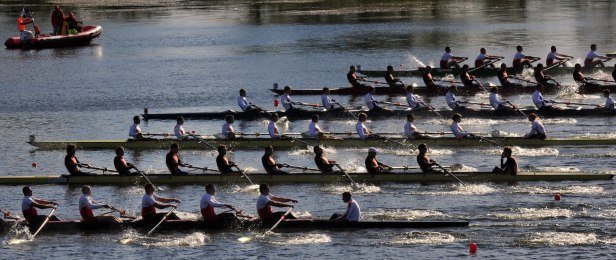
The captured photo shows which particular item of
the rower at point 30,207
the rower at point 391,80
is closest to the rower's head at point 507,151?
the rower at point 30,207

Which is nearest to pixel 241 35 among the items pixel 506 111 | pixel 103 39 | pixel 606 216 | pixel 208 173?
pixel 103 39

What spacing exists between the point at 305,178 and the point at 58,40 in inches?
1715

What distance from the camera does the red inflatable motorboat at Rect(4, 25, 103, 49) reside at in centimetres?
7475

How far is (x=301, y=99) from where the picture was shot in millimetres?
51781

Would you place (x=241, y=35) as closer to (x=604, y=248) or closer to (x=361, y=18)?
(x=361, y=18)

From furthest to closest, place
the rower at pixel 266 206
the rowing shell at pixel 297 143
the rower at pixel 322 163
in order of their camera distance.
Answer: the rowing shell at pixel 297 143
the rower at pixel 322 163
the rower at pixel 266 206

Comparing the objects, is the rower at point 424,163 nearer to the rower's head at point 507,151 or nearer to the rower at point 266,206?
the rower's head at point 507,151

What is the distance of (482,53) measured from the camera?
55.0 m

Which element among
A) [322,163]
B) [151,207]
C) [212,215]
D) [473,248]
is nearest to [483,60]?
[322,163]

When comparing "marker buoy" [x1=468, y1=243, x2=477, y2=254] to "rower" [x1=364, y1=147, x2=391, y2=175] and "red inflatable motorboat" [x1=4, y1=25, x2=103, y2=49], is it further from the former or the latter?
"red inflatable motorboat" [x1=4, y1=25, x2=103, y2=49]

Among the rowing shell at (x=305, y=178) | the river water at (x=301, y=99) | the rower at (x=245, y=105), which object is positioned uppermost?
the rower at (x=245, y=105)

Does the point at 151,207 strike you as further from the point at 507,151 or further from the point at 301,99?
the point at 301,99

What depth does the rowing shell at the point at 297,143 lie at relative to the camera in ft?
129

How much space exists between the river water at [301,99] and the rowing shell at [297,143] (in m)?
0.42
